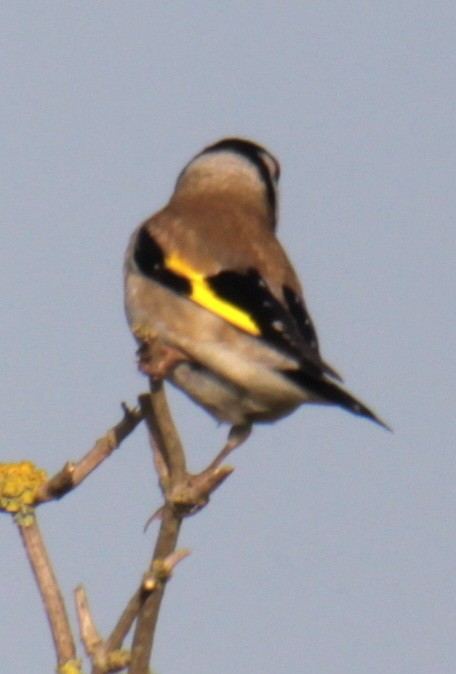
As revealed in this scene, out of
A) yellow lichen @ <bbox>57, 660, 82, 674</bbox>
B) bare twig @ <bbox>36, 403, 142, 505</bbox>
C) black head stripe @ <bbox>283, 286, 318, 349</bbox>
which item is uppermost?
black head stripe @ <bbox>283, 286, 318, 349</bbox>

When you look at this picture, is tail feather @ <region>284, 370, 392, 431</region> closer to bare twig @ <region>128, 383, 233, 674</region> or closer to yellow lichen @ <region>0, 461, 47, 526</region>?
bare twig @ <region>128, 383, 233, 674</region>

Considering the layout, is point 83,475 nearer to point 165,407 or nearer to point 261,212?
point 165,407

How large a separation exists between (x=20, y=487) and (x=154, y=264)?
302 cm

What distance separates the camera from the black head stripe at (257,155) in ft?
28.8

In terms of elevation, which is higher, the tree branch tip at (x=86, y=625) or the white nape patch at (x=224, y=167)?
the white nape patch at (x=224, y=167)

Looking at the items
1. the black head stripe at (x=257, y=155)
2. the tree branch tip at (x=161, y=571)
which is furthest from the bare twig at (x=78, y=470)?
the black head stripe at (x=257, y=155)

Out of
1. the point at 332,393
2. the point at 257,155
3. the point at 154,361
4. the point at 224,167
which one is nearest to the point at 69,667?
the point at 154,361

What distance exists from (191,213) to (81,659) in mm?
4340

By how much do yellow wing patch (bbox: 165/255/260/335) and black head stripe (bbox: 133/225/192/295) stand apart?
0.04 metres

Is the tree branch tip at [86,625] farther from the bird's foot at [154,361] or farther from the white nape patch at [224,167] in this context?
the white nape patch at [224,167]

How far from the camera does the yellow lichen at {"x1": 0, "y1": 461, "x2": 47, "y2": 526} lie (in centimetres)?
357

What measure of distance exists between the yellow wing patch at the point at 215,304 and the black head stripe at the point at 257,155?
7.80 feet

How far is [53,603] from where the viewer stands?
10.6 feet

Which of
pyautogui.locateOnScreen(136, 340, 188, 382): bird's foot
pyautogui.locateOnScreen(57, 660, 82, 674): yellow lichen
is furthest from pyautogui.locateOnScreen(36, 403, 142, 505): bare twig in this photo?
pyautogui.locateOnScreen(57, 660, 82, 674): yellow lichen
